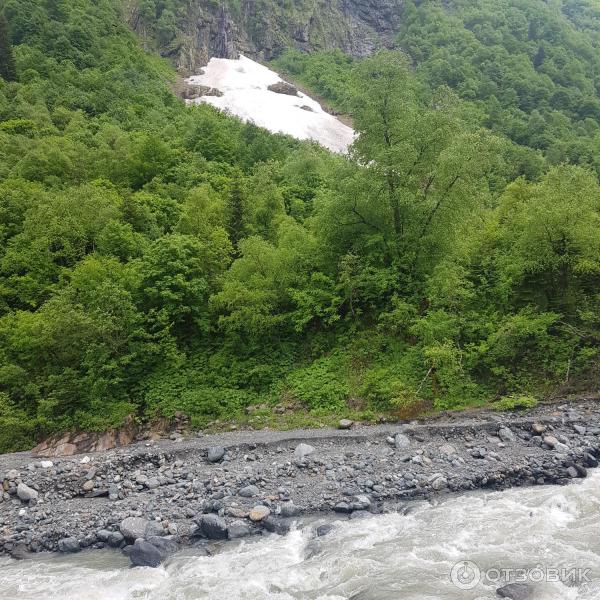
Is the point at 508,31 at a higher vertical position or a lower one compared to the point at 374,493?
higher

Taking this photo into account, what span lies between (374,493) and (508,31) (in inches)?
3778

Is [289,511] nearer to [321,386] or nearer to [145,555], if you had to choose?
[145,555]

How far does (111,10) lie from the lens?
64375mm

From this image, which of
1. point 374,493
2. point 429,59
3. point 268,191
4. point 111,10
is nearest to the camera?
point 374,493

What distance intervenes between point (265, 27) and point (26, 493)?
8680 cm

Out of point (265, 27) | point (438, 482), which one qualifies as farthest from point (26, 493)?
point (265, 27)

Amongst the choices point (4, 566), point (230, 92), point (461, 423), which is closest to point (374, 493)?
point (461, 423)

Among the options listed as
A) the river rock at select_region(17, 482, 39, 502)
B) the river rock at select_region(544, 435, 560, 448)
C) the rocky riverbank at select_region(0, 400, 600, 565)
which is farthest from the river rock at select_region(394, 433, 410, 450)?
the river rock at select_region(17, 482, 39, 502)

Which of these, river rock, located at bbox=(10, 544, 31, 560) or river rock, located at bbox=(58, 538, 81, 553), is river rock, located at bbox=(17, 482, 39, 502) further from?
river rock, located at bbox=(58, 538, 81, 553)

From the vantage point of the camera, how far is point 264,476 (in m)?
12.8

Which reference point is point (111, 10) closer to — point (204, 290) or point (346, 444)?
point (204, 290)

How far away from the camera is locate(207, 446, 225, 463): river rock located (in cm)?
1395

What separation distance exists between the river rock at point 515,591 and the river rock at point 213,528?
5492mm

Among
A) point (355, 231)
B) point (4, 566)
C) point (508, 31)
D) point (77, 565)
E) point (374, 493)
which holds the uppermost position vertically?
point (508, 31)
